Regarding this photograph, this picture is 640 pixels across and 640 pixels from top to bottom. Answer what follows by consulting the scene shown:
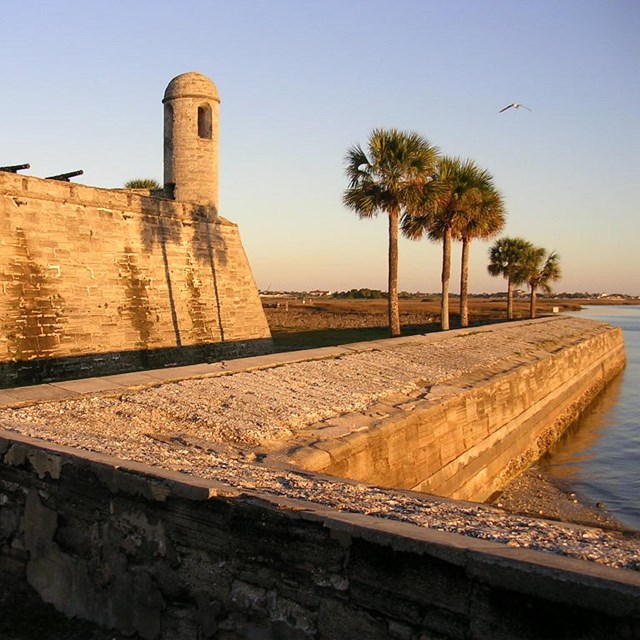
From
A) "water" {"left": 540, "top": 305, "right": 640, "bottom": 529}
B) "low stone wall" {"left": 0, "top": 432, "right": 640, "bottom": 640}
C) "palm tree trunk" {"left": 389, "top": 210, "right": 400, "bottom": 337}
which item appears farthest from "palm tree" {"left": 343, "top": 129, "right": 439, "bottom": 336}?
"low stone wall" {"left": 0, "top": 432, "right": 640, "bottom": 640}

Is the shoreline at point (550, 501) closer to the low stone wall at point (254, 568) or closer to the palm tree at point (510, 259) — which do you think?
the low stone wall at point (254, 568)

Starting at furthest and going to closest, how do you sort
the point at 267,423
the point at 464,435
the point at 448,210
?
the point at 448,210
the point at 464,435
the point at 267,423

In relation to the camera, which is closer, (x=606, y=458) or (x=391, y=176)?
(x=606, y=458)

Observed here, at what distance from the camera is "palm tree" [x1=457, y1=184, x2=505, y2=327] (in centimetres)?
2652

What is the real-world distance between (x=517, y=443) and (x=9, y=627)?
32.6 feet

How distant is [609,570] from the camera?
2.46 metres

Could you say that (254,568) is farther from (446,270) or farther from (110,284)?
(446,270)

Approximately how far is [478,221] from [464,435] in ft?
67.6

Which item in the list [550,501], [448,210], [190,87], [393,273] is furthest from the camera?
[448,210]

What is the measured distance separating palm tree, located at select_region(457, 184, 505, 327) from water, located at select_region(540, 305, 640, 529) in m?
9.17

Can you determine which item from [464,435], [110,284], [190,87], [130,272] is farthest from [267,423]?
[190,87]

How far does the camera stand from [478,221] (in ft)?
91.9

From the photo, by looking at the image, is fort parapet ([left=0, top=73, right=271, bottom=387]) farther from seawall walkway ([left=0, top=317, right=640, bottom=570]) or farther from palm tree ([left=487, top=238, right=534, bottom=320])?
palm tree ([left=487, top=238, right=534, bottom=320])

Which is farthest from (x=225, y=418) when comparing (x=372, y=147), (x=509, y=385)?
(x=372, y=147)
